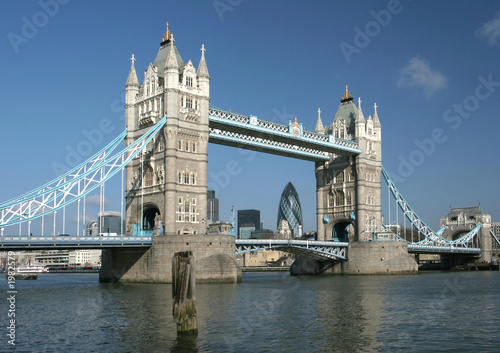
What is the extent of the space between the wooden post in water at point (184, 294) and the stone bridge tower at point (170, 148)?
3677 centimetres

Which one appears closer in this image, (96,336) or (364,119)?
(96,336)

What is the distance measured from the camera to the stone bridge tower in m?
65.4

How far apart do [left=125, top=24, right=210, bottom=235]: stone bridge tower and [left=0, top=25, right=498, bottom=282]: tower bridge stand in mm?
113

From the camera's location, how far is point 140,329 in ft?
97.8

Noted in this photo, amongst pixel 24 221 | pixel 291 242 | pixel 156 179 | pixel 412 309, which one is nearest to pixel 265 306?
pixel 412 309

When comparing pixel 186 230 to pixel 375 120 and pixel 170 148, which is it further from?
pixel 375 120

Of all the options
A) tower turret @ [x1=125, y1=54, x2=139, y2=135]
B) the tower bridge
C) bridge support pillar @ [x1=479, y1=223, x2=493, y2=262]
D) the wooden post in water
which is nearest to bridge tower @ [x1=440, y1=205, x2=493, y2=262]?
bridge support pillar @ [x1=479, y1=223, x2=493, y2=262]

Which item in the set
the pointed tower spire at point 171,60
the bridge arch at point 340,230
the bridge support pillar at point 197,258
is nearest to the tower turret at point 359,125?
the bridge arch at point 340,230

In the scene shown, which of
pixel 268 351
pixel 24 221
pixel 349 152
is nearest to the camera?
pixel 268 351

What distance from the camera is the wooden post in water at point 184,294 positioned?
89.1 ft

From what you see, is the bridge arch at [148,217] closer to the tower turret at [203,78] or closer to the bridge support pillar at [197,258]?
the bridge support pillar at [197,258]

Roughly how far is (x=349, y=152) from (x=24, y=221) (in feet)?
169

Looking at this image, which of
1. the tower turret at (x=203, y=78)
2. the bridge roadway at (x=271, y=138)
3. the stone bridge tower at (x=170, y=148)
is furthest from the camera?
the bridge roadway at (x=271, y=138)

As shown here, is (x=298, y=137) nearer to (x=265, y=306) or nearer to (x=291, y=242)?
(x=291, y=242)
